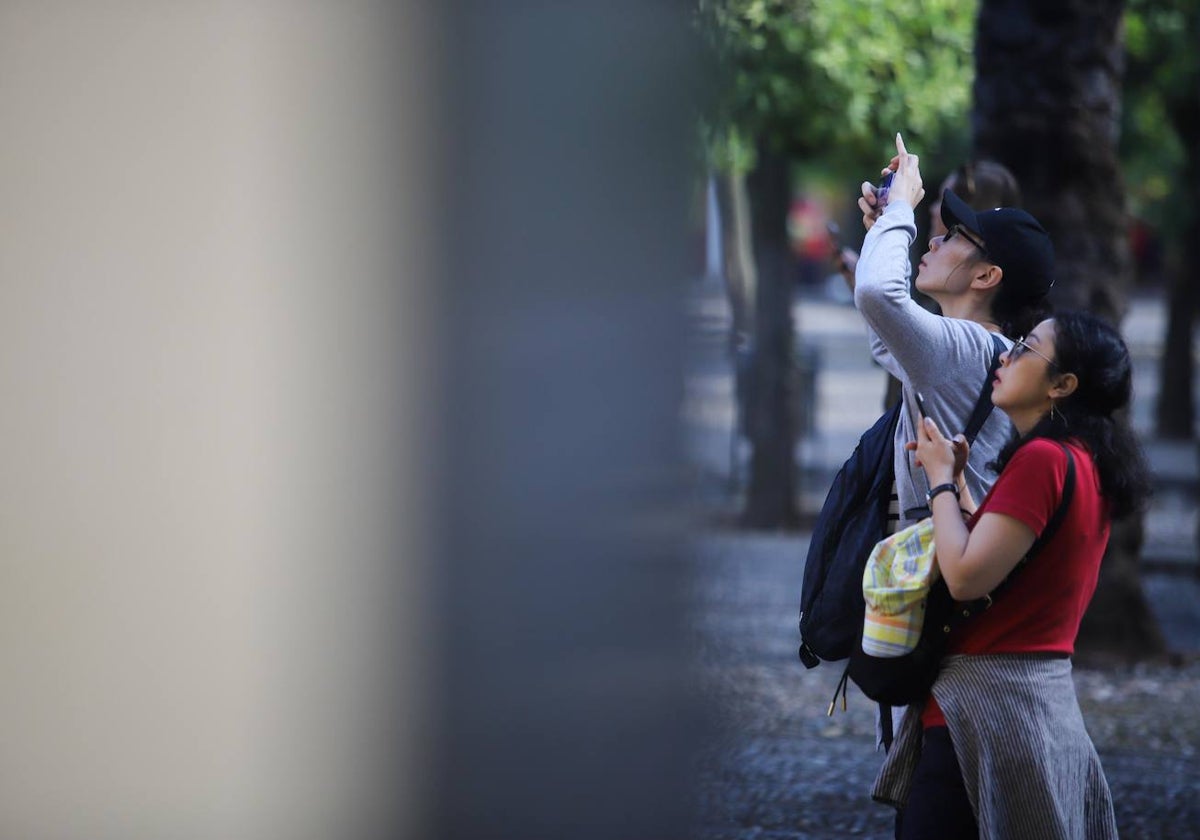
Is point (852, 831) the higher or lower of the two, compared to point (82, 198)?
lower

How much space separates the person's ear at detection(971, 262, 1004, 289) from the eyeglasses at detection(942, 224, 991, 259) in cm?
2

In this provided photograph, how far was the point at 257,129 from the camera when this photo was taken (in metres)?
2.35

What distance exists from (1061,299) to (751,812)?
3223mm

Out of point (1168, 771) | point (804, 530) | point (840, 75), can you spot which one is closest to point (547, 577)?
point (1168, 771)

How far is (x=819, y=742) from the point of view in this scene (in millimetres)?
6242

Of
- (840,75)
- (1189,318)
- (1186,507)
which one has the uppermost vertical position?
(840,75)

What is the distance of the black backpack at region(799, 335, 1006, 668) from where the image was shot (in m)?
2.91

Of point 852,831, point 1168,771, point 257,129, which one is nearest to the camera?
point 257,129

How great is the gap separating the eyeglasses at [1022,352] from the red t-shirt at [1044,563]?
5.6 inches

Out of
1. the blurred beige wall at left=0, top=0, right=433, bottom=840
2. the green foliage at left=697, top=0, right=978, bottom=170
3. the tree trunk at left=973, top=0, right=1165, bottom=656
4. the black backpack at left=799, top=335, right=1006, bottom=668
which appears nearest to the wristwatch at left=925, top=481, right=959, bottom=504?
the black backpack at left=799, top=335, right=1006, bottom=668

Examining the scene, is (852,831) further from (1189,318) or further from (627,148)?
(1189,318)

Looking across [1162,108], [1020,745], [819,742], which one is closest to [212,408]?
[1020,745]

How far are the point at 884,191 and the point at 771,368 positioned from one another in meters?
9.27

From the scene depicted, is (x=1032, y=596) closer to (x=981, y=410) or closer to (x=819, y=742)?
(x=981, y=410)
